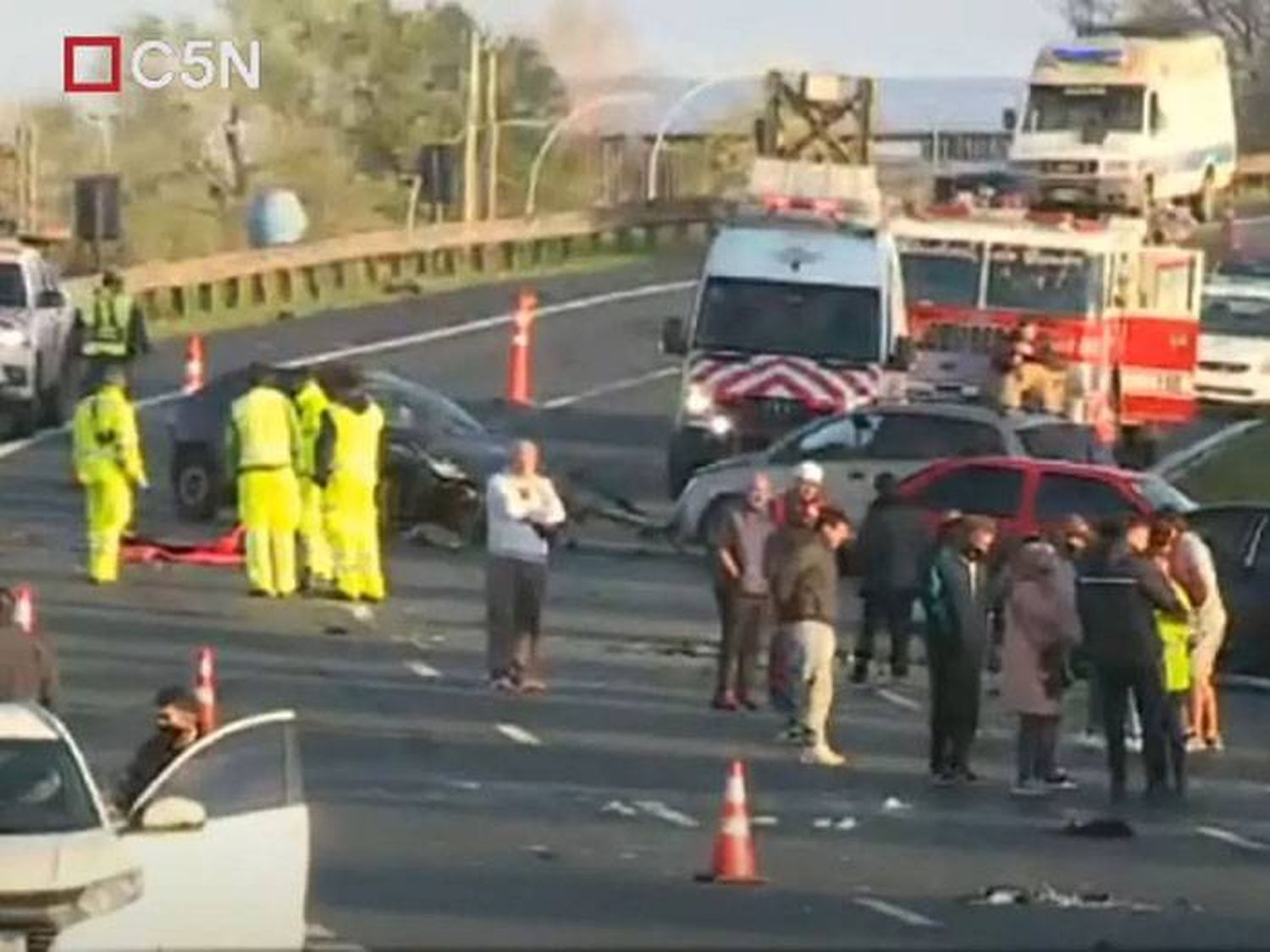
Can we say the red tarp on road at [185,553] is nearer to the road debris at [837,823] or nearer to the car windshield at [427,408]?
the car windshield at [427,408]

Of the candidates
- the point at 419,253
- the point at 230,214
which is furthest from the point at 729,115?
the point at 419,253

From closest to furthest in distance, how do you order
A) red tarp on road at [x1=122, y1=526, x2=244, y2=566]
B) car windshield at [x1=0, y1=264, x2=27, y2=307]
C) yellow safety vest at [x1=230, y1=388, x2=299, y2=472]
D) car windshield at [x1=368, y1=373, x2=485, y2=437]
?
yellow safety vest at [x1=230, y1=388, x2=299, y2=472] → red tarp on road at [x1=122, y1=526, x2=244, y2=566] → car windshield at [x1=368, y1=373, x2=485, y2=437] → car windshield at [x1=0, y1=264, x2=27, y2=307]

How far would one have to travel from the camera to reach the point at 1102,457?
34.5 m

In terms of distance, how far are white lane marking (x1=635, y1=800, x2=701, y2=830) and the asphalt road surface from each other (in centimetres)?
3

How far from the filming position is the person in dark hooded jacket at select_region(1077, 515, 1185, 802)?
22.8 metres

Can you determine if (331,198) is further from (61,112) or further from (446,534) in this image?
(446,534)

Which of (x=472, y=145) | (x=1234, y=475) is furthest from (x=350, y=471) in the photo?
(x=472, y=145)

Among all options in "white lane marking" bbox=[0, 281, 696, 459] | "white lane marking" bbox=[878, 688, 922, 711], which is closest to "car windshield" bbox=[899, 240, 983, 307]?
"white lane marking" bbox=[0, 281, 696, 459]

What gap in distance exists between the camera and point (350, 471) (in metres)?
29.1

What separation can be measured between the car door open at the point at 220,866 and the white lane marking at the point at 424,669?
11.7m

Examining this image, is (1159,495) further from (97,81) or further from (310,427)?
(97,81)

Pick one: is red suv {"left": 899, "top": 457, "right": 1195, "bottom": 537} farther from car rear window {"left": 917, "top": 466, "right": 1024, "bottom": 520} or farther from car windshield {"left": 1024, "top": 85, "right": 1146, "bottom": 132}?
car windshield {"left": 1024, "top": 85, "right": 1146, "bottom": 132}

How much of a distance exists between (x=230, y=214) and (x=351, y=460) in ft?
176

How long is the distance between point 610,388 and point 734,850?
3136 centimetres
